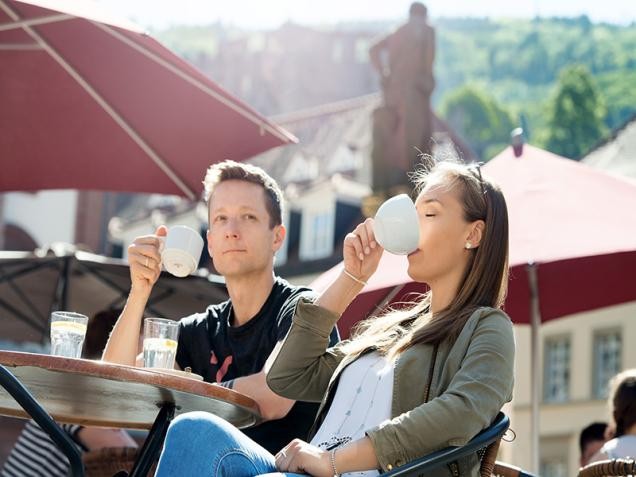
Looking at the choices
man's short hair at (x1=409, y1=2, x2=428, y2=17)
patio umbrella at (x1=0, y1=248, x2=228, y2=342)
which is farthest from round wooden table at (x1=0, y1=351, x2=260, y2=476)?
man's short hair at (x1=409, y1=2, x2=428, y2=17)

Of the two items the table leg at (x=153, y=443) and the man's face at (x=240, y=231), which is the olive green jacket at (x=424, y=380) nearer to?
the table leg at (x=153, y=443)

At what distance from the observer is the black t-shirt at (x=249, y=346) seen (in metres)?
4.34

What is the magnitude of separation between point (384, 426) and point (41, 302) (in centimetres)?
590

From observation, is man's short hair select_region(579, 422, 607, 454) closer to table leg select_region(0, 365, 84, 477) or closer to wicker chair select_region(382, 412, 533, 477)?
wicker chair select_region(382, 412, 533, 477)

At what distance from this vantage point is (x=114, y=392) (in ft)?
11.7

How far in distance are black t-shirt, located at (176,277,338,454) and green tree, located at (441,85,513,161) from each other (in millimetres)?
114973

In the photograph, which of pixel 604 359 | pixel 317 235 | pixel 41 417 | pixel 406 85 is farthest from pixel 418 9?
pixel 41 417

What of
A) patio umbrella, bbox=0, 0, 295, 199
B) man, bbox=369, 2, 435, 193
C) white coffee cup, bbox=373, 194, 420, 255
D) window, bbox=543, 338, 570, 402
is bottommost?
window, bbox=543, 338, 570, 402

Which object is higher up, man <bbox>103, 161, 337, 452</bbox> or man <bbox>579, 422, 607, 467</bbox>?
man <bbox>103, 161, 337, 452</bbox>

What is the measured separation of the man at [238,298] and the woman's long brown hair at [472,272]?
687 millimetres

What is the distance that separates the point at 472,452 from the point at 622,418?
239cm

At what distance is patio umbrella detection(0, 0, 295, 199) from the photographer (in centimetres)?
592

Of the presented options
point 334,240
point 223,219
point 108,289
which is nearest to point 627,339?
point 334,240

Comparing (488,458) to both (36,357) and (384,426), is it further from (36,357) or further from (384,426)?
(36,357)
